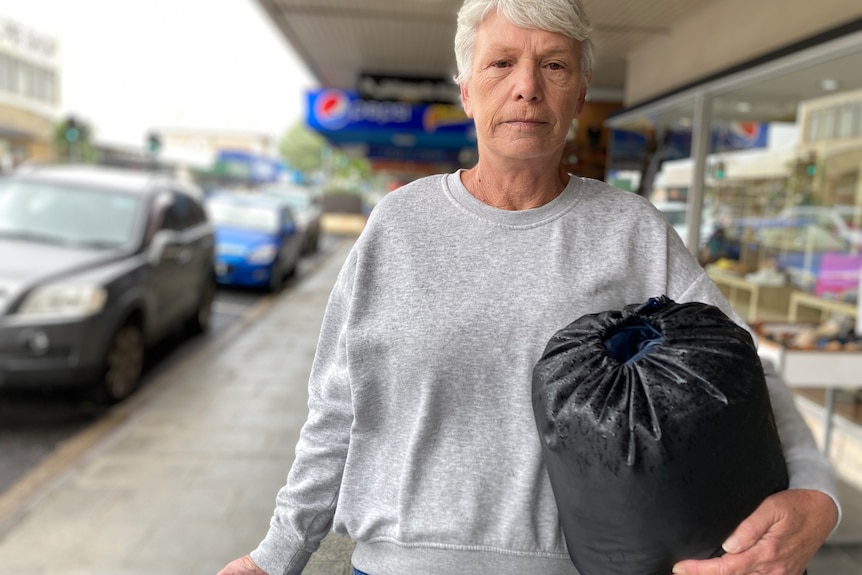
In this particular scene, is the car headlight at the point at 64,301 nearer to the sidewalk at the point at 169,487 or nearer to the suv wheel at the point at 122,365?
the suv wheel at the point at 122,365

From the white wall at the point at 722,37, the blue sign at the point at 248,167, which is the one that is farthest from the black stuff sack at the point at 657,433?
the blue sign at the point at 248,167

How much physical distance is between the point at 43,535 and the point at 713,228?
493cm

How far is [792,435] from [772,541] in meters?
0.18

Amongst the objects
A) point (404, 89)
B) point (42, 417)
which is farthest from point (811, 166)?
point (42, 417)

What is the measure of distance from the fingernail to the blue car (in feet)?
33.3

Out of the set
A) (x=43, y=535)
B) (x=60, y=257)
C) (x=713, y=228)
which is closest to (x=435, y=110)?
(x=713, y=228)

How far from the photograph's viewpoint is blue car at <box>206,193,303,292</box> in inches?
427

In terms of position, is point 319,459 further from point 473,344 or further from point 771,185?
point 771,185

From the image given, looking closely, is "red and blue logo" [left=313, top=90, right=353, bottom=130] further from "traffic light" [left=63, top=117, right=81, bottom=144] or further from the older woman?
the older woman

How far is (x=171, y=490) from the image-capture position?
4148mm

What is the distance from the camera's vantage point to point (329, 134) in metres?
9.70

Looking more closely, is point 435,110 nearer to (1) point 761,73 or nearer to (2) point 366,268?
(1) point 761,73

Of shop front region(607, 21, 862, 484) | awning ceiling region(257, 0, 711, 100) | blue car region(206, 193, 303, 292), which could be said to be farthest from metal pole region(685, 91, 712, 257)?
blue car region(206, 193, 303, 292)

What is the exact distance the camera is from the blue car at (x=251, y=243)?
10.8 meters
